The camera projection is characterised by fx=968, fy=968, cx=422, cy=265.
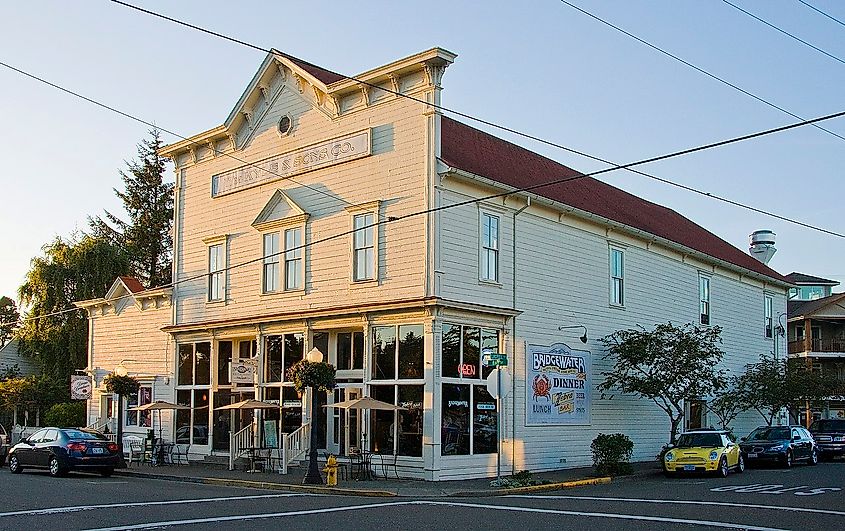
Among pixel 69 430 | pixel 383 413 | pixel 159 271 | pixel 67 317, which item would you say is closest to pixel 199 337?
pixel 69 430

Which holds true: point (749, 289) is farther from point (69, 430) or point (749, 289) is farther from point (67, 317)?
point (67, 317)

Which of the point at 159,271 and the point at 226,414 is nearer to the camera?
the point at 226,414

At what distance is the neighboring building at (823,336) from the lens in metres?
61.2

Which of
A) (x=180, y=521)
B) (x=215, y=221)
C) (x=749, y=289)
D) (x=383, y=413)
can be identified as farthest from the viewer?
(x=749, y=289)

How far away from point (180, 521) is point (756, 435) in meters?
22.6

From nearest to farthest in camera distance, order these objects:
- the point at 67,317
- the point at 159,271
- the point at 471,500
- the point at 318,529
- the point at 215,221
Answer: the point at 318,529, the point at 471,500, the point at 215,221, the point at 67,317, the point at 159,271

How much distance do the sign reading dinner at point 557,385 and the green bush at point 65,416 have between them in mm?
24299

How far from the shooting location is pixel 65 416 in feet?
140

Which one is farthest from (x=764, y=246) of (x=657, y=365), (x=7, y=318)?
(x=7, y=318)

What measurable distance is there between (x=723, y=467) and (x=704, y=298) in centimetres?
1144

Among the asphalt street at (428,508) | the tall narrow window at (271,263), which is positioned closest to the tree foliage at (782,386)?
the asphalt street at (428,508)

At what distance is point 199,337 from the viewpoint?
32.3 m

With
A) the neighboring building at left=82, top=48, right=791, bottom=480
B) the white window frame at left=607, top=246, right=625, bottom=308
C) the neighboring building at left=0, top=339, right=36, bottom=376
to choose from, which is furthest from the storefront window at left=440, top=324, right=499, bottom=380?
the neighboring building at left=0, top=339, right=36, bottom=376

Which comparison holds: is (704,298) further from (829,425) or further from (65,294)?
(65,294)
